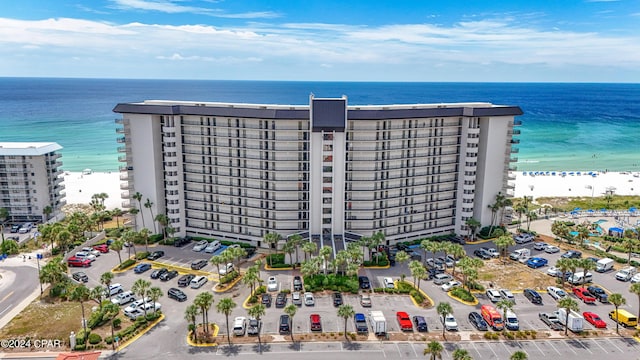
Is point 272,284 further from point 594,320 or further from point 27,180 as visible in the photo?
point 27,180

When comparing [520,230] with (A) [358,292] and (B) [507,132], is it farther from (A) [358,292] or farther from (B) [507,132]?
(A) [358,292]

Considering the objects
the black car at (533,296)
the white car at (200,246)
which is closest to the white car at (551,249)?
the black car at (533,296)

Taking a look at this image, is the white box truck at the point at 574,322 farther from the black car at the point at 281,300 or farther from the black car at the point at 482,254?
the black car at the point at 281,300

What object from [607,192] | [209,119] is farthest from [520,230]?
[209,119]

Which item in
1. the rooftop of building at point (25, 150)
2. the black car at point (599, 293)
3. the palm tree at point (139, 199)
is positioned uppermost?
the rooftop of building at point (25, 150)

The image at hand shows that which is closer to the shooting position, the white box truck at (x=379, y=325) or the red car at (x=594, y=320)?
the white box truck at (x=379, y=325)
